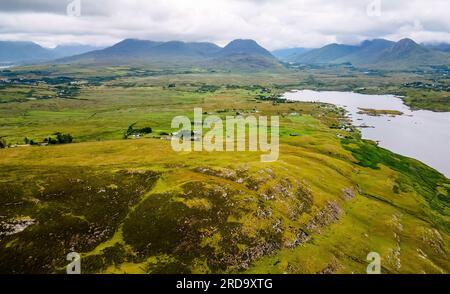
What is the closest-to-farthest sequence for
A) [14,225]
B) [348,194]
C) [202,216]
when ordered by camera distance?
[14,225] → [202,216] → [348,194]

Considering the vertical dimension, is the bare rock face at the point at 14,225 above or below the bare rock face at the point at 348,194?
above

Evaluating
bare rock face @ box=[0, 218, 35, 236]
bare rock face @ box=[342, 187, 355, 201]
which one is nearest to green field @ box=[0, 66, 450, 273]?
bare rock face @ box=[0, 218, 35, 236]

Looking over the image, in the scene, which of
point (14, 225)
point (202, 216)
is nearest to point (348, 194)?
point (202, 216)

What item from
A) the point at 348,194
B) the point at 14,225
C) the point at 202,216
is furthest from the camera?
the point at 348,194

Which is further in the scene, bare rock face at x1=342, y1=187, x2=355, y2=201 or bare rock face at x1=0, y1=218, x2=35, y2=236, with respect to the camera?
bare rock face at x1=342, y1=187, x2=355, y2=201

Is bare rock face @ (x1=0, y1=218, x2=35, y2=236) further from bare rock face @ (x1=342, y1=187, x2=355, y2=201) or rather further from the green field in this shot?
bare rock face @ (x1=342, y1=187, x2=355, y2=201)

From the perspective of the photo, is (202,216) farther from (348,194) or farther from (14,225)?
(348,194)

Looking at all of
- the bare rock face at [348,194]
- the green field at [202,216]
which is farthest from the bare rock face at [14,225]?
the bare rock face at [348,194]

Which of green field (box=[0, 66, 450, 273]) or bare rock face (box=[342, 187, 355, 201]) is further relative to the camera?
bare rock face (box=[342, 187, 355, 201])

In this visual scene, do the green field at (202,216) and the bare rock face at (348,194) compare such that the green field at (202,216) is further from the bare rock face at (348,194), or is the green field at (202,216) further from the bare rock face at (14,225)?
the bare rock face at (348,194)

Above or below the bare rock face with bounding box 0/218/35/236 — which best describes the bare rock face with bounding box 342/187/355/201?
below

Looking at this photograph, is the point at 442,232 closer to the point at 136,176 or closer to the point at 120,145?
the point at 136,176
